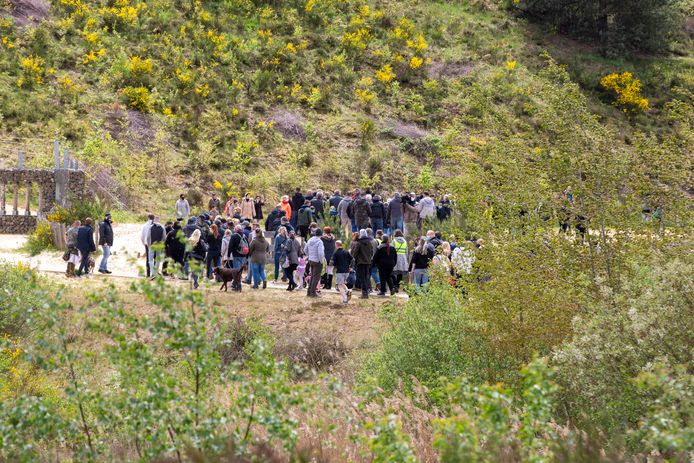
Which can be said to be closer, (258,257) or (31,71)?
(258,257)

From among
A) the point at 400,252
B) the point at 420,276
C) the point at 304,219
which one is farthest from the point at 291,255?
the point at 304,219

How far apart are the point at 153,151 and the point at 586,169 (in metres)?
23.9

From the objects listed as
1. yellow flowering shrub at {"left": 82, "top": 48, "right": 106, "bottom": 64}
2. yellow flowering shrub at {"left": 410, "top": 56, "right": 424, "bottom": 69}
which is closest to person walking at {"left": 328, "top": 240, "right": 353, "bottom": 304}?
yellow flowering shrub at {"left": 82, "top": 48, "right": 106, "bottom": 64}

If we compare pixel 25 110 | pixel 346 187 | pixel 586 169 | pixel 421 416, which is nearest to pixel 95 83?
pixel 25 110

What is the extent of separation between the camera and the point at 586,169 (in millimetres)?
11477

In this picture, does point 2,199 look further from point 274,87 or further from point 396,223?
point 274,87

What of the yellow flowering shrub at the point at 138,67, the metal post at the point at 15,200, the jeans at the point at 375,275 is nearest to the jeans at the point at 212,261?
the jeans at the point at 375,275

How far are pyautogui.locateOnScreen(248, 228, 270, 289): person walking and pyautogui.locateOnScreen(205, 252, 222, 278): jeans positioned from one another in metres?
0.77

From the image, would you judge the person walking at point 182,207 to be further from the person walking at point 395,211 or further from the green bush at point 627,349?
the green bush at point 627,349

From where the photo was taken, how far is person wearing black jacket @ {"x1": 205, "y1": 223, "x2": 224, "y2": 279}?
18516 millimetres

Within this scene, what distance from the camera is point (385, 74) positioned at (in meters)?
41.8

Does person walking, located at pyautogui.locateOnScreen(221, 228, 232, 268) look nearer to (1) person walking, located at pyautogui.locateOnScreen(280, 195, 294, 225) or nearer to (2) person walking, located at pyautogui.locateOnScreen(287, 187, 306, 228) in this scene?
(1) person walking, located at pyautogui.locateOnScreen(280, 195, 294, 225)

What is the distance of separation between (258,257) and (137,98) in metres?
19.4

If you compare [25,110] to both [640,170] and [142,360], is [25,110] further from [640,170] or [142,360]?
[142,360]
